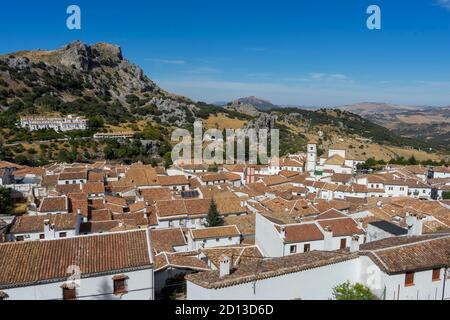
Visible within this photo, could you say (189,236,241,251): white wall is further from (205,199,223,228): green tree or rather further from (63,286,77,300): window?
(63,286,77,300): window

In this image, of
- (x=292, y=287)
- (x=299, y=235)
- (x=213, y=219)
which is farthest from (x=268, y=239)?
(x=292, y=287)

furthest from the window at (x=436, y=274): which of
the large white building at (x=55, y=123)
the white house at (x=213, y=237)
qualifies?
the large white building at (x=55, y=123)

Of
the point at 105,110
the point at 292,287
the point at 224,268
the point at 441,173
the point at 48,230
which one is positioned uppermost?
the point at 105,110

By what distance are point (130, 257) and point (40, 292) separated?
10.1 ft

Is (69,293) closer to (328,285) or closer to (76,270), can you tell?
(76,270)

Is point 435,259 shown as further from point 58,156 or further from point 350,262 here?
point 58,156

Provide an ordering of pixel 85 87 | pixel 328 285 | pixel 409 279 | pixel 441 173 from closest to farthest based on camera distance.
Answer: pixel 409 279 < pixel 328 285 < pixel 441 173 < pixel 85 87

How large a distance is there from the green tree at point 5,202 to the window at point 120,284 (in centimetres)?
2542

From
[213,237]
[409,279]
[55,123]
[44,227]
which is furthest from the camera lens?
[55,123]

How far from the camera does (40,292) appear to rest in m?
11.9

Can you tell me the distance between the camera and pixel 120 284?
41.8 feet

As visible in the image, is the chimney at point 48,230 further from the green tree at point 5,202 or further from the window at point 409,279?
the window at point 409,279

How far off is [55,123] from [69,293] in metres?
72.9
